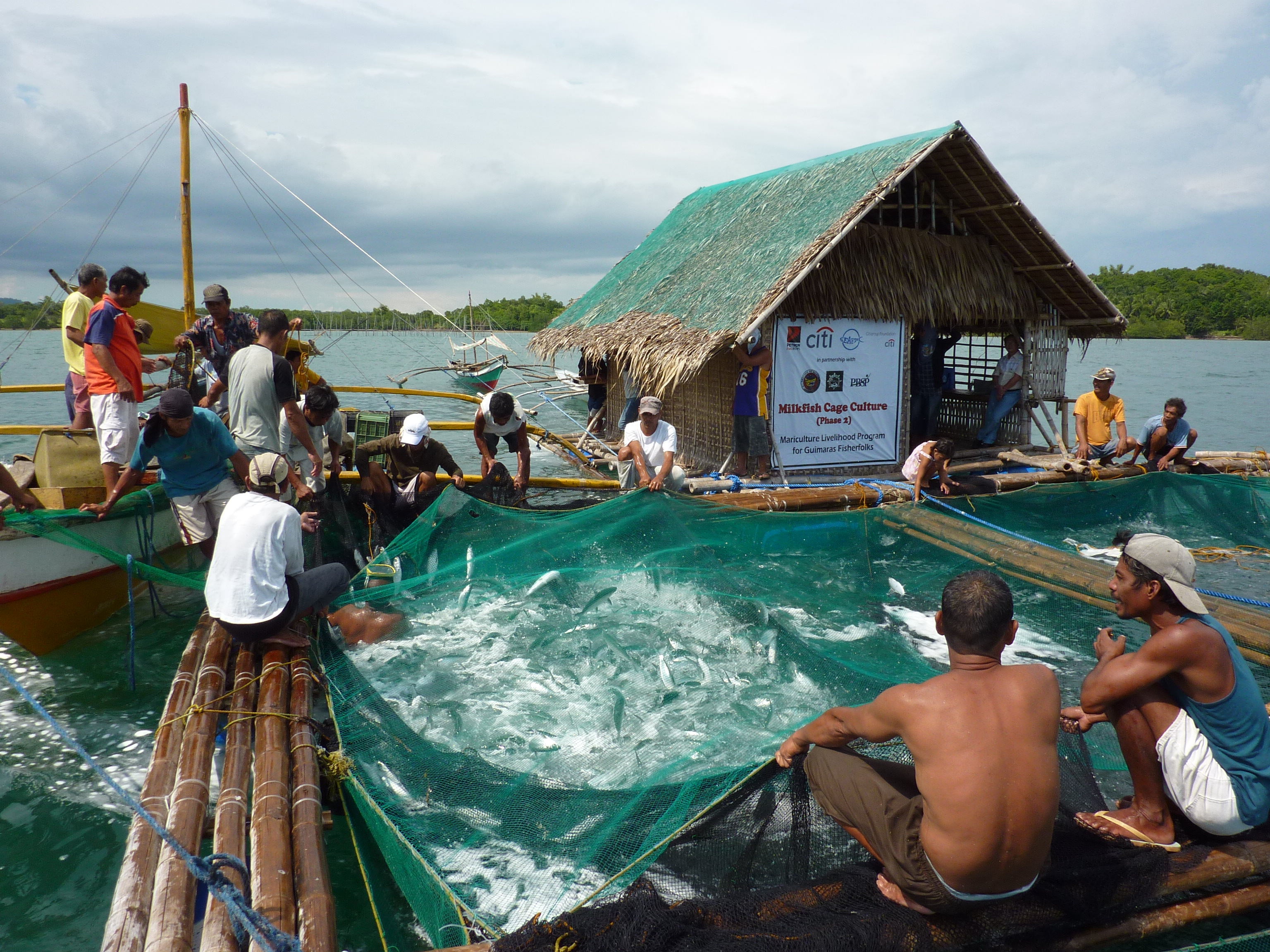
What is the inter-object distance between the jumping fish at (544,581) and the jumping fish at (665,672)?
2.95 ft

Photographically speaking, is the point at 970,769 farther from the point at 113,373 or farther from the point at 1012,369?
the point at 1012,369

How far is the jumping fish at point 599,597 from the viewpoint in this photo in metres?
5.05

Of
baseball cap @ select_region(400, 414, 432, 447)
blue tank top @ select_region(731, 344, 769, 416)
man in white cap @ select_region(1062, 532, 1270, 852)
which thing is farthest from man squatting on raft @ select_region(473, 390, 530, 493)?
man in white cap @ select_region(1062, 532, 1270, 852)

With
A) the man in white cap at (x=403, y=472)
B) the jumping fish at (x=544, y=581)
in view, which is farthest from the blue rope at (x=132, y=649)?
the jumping fish at (x=544, y=581)

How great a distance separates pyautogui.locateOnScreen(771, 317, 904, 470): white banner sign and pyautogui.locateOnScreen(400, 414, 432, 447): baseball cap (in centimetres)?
Answer: 406

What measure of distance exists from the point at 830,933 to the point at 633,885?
0.58 metres

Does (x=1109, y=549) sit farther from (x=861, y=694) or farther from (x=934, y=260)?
(x=861, y=694)

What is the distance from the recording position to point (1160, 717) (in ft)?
9.82

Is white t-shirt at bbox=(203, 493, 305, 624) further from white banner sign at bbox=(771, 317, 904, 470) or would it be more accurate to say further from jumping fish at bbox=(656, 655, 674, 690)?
white banner sign at bbox=(771, 317, 904, 470)

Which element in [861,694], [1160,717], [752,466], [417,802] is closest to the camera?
[1160,717]

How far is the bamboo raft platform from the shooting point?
2.52 m

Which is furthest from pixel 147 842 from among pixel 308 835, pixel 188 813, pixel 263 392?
pixel 263 392

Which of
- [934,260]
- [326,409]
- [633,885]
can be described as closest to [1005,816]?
[633,885]

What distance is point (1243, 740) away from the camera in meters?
2.86
